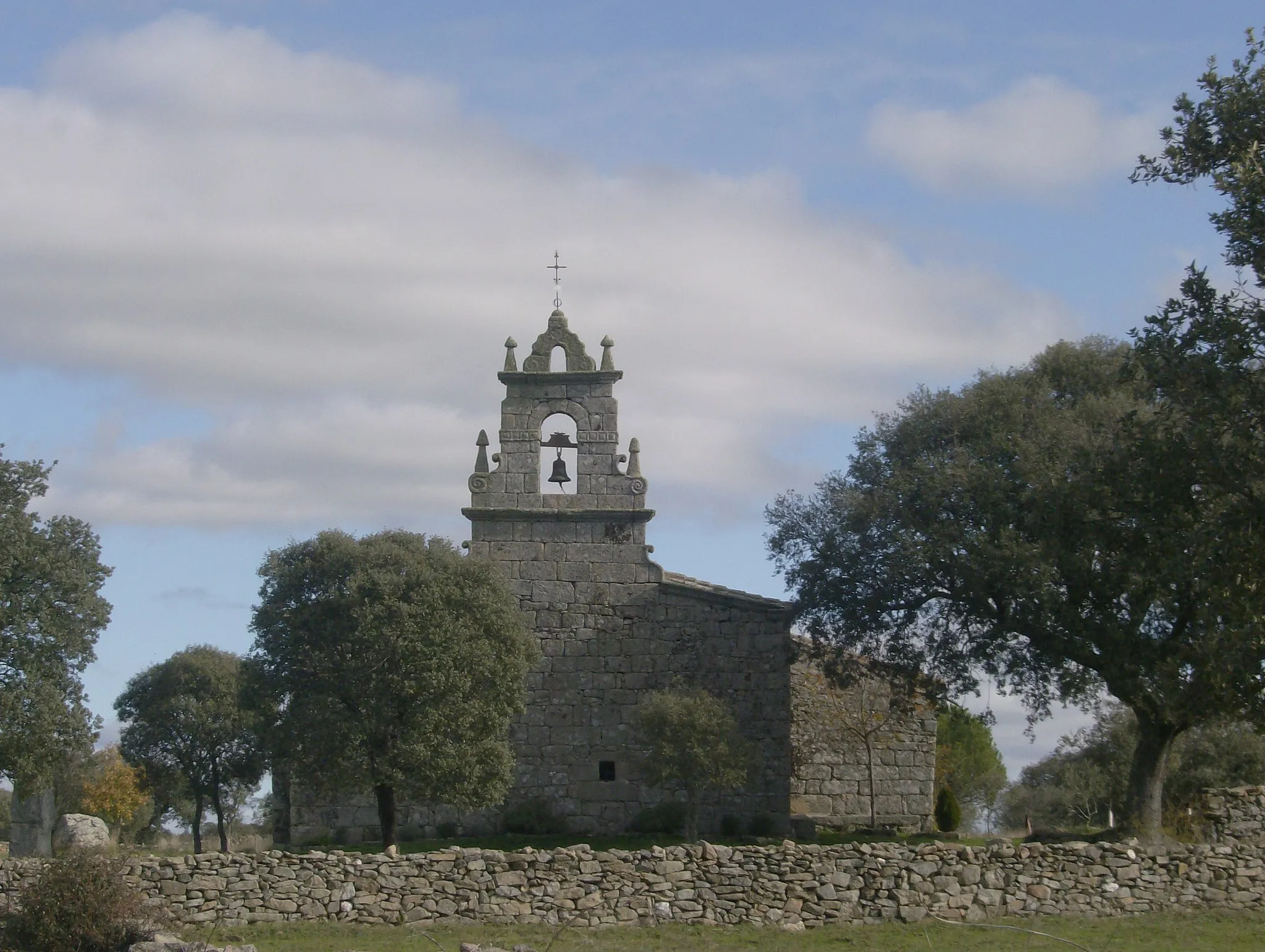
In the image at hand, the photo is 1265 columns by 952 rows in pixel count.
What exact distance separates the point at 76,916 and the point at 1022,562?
15797 mm

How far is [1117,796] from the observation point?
117ft

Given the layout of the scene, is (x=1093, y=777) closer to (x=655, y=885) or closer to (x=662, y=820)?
(x=662, y=820)

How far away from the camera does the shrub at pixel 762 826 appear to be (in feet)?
98.5

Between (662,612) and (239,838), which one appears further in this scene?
(239,838)

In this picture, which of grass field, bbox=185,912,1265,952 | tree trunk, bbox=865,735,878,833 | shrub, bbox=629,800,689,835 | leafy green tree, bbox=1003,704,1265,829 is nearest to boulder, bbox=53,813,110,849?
shrub, bbox=629,800,689,835

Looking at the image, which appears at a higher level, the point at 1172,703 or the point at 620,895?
the point at 1172,703

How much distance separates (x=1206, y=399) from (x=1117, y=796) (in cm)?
2151

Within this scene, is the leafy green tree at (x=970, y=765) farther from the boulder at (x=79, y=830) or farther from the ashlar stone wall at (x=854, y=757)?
the boulder at (x=79, y=830)

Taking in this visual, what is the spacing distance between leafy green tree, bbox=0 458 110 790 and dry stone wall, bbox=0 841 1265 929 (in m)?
5.54

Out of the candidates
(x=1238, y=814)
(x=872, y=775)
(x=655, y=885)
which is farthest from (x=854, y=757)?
(x=655, y=885)

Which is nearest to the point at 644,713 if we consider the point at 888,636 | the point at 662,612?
the point at 662,612

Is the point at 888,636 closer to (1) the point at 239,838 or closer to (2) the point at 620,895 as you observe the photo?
(2) the point at 620,895

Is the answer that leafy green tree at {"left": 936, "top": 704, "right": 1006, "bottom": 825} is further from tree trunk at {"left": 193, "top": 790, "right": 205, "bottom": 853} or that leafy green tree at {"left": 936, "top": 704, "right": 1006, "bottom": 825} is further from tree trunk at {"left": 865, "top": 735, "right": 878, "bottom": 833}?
tree trunk at {"left": 193, "top": 790, "right": 205, "bottom": 853}

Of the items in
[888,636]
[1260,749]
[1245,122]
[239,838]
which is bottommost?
[239,838]
